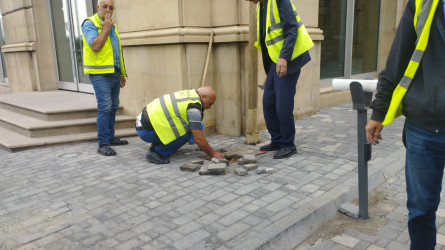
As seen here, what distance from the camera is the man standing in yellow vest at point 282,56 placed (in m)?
4.27

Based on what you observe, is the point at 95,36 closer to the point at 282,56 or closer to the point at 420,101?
the point at 282,56

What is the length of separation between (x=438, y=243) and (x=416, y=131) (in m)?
1.29

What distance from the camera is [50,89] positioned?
362 inches

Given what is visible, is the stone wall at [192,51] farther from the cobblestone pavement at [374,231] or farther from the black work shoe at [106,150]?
the cobblestone pavement at [374,231]

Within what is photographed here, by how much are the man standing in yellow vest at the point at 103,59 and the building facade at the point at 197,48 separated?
0.82 meters

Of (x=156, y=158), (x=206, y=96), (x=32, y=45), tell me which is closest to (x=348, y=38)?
(x=206, y=96)

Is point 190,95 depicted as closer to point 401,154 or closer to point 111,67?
point 111,67

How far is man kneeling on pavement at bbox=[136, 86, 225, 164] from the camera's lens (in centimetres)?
437

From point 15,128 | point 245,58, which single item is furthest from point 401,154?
point 15,128

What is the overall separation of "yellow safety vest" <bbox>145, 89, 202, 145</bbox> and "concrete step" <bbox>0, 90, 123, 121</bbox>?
2.18 metres

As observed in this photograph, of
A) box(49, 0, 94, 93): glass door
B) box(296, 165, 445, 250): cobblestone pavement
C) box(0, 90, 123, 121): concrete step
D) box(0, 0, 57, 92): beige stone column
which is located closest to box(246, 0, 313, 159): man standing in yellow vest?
box(296, 165, 445, 250): cobblestone pavement

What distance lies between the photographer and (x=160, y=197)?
11.5ft

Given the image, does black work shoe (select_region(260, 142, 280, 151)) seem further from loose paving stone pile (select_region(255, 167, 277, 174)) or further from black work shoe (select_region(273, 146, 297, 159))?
loose paving stone pile (select_region(255, 167, 277, 174))

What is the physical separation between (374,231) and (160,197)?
189 centimetres
